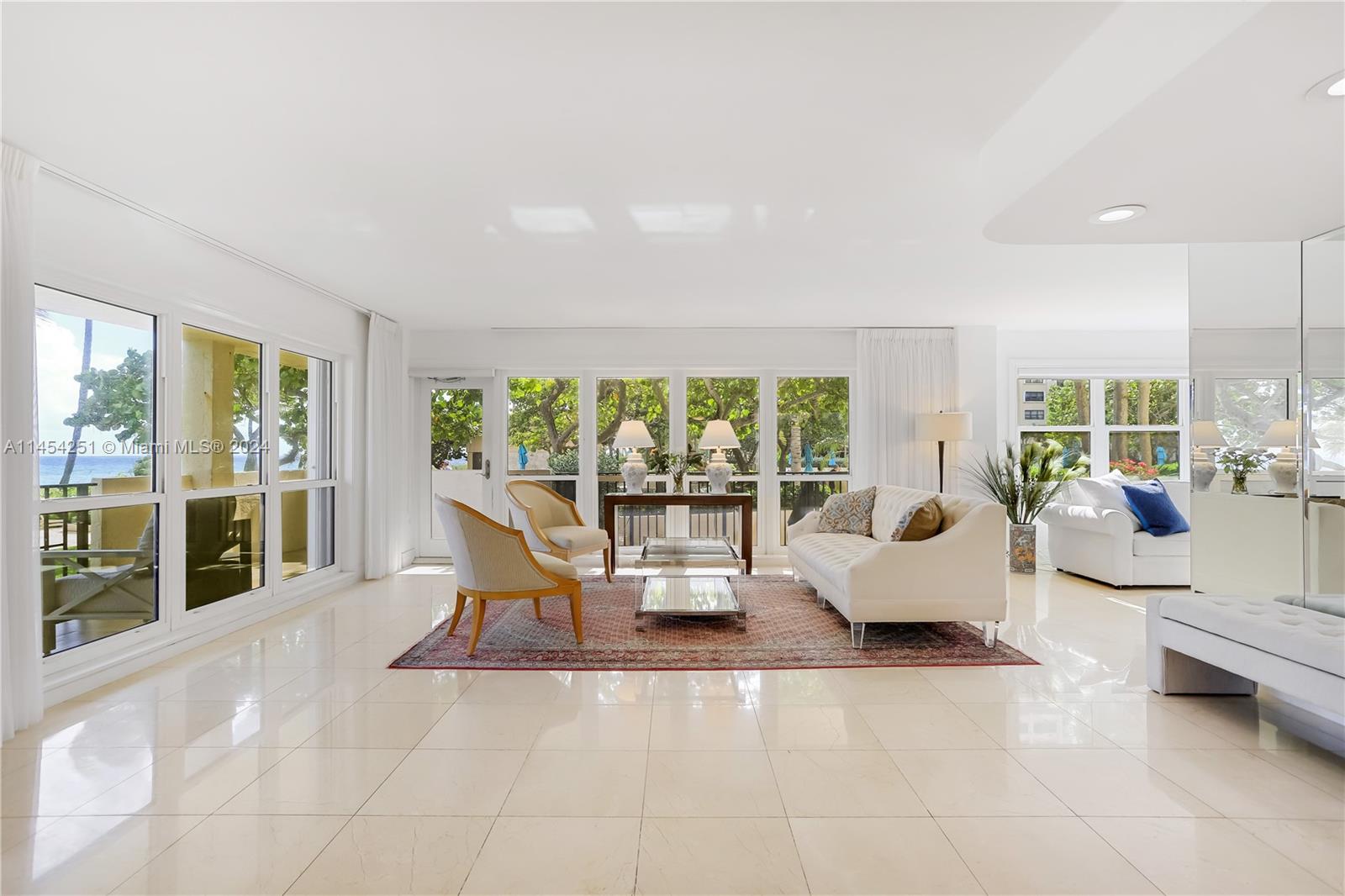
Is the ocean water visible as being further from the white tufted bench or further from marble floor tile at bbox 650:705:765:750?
the white tufted bench

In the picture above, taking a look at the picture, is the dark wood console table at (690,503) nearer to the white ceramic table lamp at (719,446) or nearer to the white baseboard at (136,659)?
the white ceramic table lamp at (719,446)

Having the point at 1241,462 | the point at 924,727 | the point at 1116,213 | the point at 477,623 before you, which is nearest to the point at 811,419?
the point at 1241,462

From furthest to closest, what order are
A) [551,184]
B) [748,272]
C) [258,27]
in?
[748,272] → [551,184] → [258,27]

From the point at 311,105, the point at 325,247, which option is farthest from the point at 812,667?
the point at 325,247

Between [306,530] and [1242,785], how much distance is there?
5904 millimetres

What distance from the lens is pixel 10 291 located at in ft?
9.36

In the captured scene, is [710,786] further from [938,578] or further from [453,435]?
[453,435]

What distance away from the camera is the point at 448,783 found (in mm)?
2402

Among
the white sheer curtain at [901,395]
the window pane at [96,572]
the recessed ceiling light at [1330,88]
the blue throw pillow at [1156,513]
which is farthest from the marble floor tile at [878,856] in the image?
the white sheer curtain at [901,395]

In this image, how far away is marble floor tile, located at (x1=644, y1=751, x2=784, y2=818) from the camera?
2217 mm

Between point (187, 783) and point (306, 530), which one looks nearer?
point (187, 783)

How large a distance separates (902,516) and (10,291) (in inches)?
171

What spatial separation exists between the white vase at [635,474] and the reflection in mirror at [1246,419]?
4.18m

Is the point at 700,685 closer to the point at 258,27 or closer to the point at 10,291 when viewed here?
the point at 258,27
